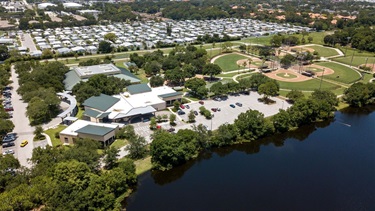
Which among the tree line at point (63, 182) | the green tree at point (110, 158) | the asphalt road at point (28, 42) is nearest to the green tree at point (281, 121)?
the tree line at point (63, 182)

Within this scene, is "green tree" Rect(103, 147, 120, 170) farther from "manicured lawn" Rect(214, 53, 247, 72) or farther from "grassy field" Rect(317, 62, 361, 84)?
"grassy field" Rect(317, 62, 361, 84)

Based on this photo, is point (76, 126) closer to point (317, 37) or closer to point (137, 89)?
point (137, 89)

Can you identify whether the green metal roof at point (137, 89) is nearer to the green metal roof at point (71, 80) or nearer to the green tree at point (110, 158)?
the green metal roof at point (71, 80)

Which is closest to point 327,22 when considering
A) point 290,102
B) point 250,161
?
point 290,102

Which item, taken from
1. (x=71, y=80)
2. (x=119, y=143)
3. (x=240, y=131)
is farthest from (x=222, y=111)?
(x=71, y=80)

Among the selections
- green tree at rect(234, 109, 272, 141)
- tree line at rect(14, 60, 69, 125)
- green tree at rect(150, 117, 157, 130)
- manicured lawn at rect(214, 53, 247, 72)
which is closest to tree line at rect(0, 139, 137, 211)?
green tree at rect(150, 117, 157, 130)

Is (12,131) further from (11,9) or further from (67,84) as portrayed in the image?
(11,9)
